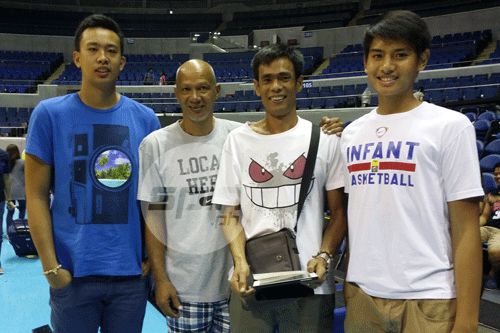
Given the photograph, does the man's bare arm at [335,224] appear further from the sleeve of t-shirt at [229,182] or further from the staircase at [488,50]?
the staircase at [488,50]

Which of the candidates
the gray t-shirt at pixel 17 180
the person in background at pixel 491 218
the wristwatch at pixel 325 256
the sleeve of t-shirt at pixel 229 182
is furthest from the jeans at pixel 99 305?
the gray t-shirt at pixel 17 180

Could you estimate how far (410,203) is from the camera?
1235 mm

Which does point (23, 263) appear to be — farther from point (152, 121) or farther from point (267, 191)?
point (267, 191)

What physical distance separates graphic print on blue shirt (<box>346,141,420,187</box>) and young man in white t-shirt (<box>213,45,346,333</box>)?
0.15 meters

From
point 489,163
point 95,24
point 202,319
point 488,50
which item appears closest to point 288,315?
point 202,319

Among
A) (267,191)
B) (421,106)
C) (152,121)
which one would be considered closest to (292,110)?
(267,191)

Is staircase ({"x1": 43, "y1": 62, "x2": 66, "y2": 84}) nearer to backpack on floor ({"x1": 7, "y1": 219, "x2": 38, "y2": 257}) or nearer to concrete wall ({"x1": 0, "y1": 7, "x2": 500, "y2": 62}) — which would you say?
concrete wall ({"x1": 0, "y1": 7, "x2": 500, "y2": 62})

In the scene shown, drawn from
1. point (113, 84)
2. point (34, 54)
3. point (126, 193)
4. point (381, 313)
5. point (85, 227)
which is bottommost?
point (381, 313)

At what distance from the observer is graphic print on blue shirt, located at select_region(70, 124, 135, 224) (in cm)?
153

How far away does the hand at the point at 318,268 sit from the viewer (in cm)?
138

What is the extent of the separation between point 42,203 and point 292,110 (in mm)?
939

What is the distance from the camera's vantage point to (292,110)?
154 centimetres

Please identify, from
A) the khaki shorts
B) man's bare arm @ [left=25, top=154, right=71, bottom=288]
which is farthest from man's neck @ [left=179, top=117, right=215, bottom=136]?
the khaki shorts

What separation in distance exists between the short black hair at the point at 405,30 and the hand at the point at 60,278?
128cm
